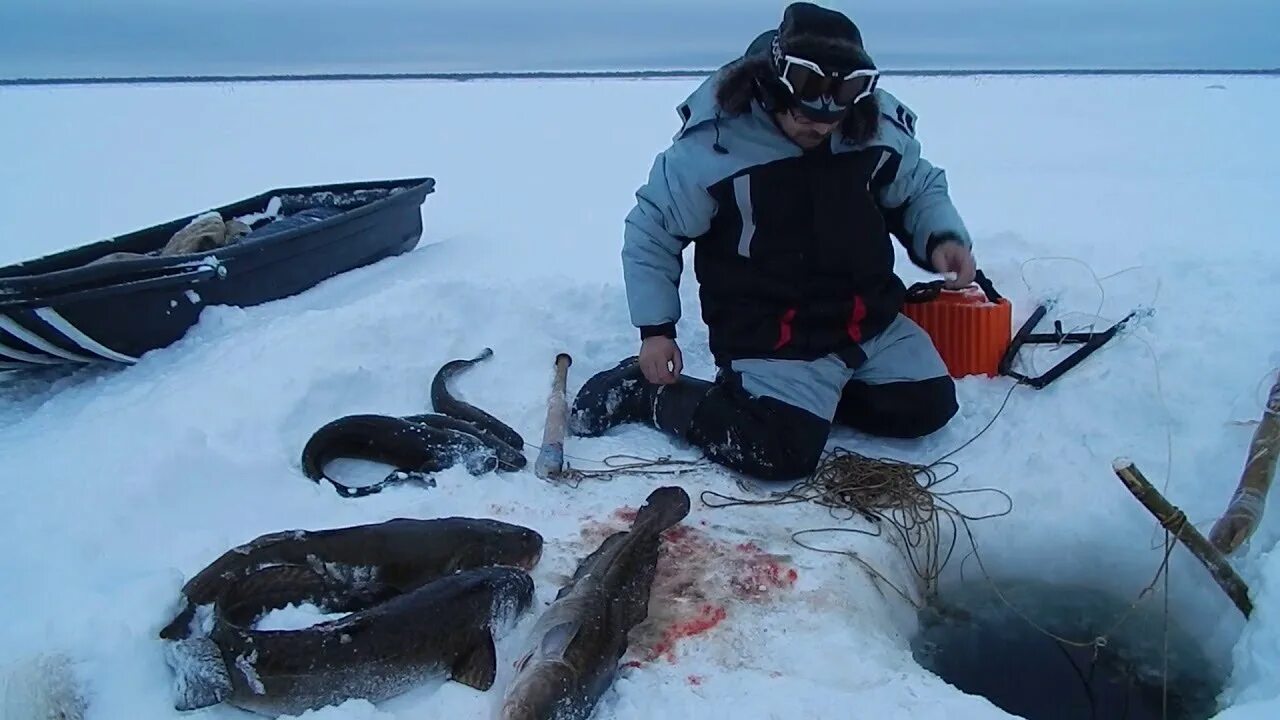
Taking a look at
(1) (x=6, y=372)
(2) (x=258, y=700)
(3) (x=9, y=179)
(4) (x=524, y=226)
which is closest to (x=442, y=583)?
(2) (x=258, y=700)

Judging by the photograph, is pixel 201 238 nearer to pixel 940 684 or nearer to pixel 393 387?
pixel 393 387

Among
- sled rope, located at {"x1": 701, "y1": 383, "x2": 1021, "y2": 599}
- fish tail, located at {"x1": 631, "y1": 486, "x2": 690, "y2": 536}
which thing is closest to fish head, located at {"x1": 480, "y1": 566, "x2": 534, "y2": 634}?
fish tail, located at {"x1": 631, "y1": 486, "x2": 690, "y2": 536}

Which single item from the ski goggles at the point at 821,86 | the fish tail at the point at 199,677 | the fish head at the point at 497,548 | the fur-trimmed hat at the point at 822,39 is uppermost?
the fur-trimmed hat at the point at 822,39

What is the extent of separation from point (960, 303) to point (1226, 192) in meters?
4.99

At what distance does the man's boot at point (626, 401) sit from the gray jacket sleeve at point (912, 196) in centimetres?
109

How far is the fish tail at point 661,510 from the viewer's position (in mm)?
3062

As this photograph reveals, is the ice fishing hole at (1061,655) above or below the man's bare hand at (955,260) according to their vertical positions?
below

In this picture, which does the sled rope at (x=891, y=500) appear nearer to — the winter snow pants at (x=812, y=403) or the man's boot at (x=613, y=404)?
the winter snow pants at (x=812, y=403)

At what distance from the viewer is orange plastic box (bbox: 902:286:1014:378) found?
13.6 ft

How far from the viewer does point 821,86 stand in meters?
3.23

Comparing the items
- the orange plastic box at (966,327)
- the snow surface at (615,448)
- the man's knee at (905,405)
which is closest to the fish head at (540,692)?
the snow surface at (615,448)

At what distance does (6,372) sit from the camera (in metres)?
4.88

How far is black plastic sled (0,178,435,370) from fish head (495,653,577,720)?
10.8 feet

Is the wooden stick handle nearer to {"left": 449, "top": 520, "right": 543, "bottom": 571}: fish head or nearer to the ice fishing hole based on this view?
{"left": 449, "top": 520, "right": 543, "bottom": 571}: fish head
